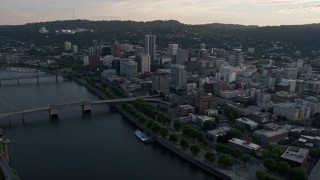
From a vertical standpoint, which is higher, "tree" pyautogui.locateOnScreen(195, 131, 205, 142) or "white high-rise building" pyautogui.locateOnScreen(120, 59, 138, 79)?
"white high-rise building" pyautogui.locateOnScreen(120, 59, 138, 79)

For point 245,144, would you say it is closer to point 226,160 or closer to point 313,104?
point 226,160

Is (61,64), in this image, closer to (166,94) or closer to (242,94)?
(166,94)

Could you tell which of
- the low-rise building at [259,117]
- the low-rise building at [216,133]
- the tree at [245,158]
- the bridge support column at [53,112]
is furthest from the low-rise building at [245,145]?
the bridge support column at [53,112]

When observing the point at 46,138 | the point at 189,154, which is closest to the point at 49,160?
the point at 46,138

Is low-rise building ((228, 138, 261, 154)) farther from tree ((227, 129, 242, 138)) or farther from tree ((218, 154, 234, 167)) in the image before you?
tree ((218, 154, 234, 167))

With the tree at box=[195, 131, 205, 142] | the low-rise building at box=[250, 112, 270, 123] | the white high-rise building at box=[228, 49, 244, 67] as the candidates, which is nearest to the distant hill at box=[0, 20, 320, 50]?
the white high-rise building at box=[228, 49, 244, 67]

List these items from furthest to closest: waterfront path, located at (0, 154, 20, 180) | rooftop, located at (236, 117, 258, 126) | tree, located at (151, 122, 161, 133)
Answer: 1. rooftop, located at (236, 117, 258, 126)
2. tree, located at (151, 122, 161, 133)
3. waterfront path, located at (0, 154, 20, 180)
